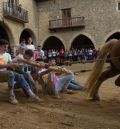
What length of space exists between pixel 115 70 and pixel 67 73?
1400 mm

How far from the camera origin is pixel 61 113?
6.14 metres

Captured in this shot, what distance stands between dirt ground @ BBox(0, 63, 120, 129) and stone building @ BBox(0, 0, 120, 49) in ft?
72.1

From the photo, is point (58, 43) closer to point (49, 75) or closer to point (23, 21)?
point (23, 21)

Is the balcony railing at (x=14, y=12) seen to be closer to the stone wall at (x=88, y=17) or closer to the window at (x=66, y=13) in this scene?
the stone wall at (x=88, y=17)

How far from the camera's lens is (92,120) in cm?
572

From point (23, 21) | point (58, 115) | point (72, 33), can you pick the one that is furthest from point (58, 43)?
point (58, 115)

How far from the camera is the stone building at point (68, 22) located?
31.1m

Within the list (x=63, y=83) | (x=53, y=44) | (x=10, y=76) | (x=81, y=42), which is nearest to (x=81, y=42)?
(x=81, y=42)

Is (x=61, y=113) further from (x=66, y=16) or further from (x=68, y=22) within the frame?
(x=66, y=16)

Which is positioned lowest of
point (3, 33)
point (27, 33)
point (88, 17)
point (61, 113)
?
point (61, 113)

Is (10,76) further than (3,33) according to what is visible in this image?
No

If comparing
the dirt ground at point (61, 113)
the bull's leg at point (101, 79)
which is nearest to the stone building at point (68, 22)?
the bull's leg at point (101, 79)

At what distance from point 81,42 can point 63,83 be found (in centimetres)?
2599

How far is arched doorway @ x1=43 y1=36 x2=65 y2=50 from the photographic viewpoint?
1360 inches
